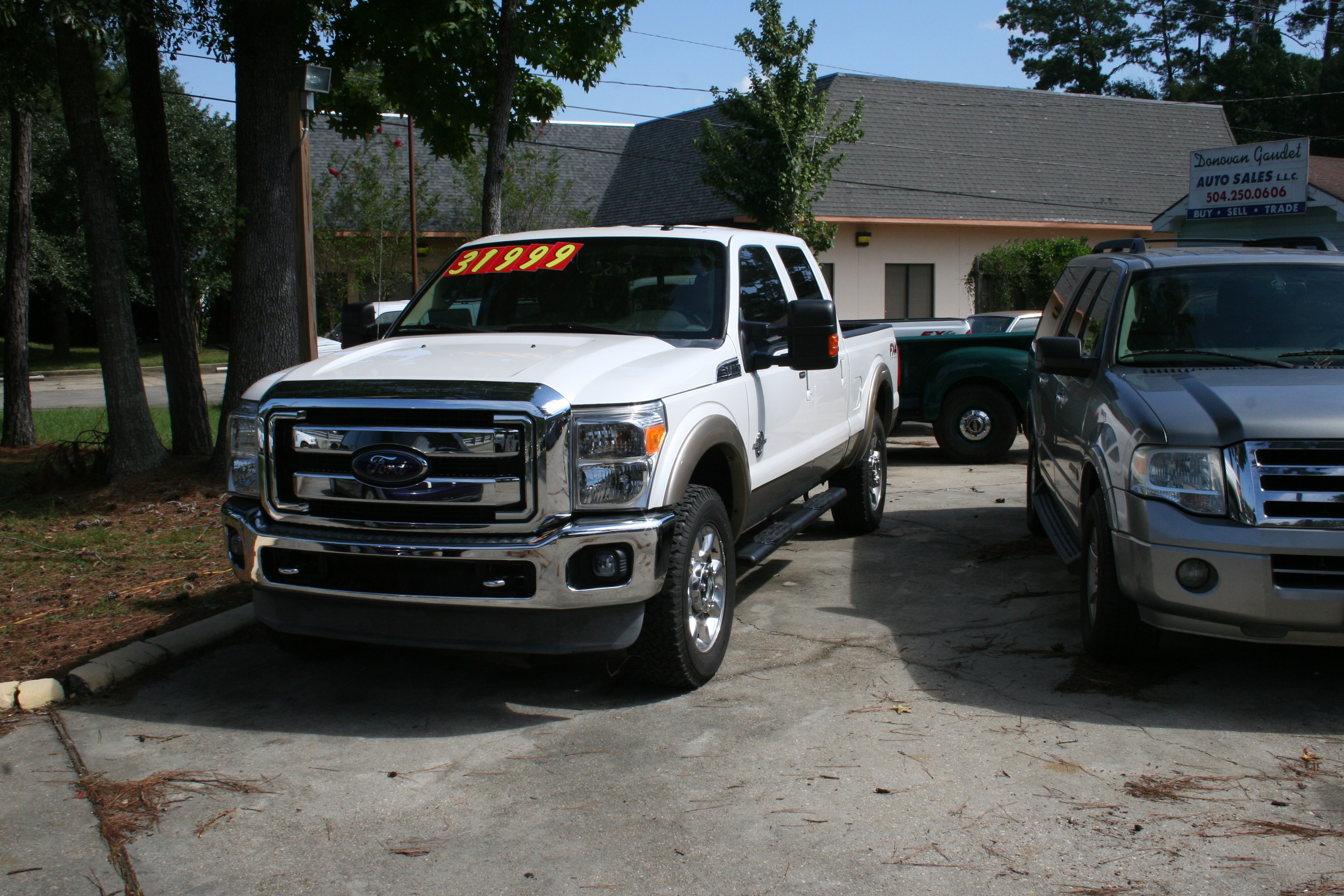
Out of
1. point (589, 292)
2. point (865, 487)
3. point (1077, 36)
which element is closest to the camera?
point (589, 292)

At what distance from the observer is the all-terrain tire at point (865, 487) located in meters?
8.00

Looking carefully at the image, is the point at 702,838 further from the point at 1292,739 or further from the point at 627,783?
the point at 1292,739

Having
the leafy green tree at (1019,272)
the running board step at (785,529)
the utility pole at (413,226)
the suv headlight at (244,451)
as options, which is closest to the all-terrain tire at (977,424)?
the running board step at (785,529)

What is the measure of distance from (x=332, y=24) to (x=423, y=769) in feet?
30.6

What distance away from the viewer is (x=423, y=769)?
13.9 ft

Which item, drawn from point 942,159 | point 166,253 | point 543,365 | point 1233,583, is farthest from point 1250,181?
point 543,365

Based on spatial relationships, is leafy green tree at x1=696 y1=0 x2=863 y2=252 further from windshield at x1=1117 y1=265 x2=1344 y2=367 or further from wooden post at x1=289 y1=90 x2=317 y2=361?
windshield at x1=1117 y1=265 x2=1344 y2=367

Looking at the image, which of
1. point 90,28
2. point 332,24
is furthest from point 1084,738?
point 332,24

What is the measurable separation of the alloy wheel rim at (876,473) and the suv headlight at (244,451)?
4.54 meters

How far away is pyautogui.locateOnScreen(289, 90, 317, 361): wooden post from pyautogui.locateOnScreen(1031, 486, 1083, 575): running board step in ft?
17.8

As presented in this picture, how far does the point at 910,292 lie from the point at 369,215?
14.7 metres

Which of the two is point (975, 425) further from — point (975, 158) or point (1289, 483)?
point (975, 158)

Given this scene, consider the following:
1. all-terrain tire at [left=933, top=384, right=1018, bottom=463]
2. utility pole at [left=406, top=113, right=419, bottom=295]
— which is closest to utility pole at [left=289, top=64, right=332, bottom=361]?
all-terrain tire at [left=933, top=384, right=1018, bottom=463]

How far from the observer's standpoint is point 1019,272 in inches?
1107
